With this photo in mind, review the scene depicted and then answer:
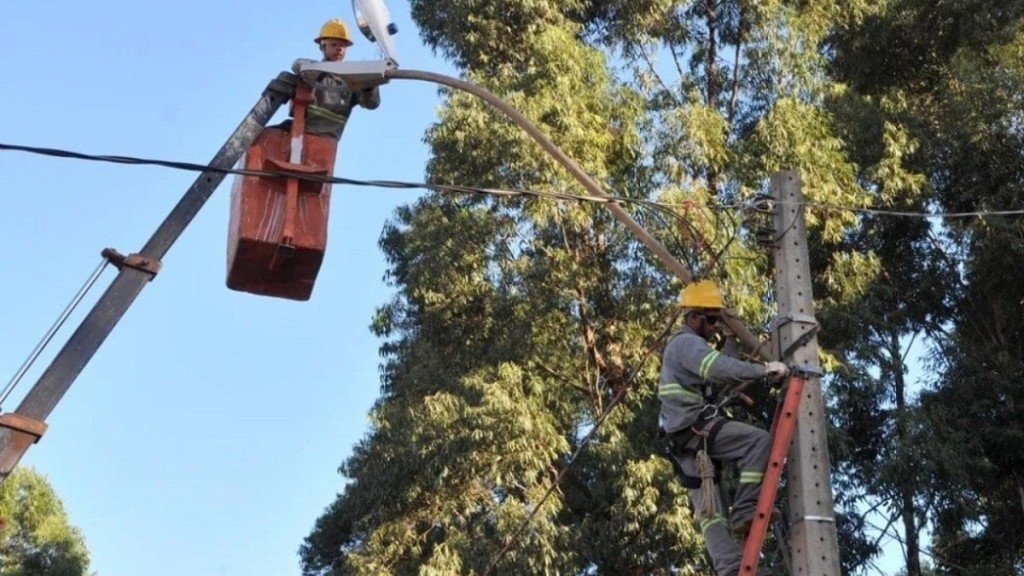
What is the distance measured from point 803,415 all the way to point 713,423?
396mm

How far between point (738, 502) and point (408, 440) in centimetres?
992

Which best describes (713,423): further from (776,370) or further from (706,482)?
(776,370)

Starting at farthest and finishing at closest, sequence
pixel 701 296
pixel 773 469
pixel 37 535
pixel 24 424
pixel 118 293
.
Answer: pixel 37 535, pixel 701 296, pixel 773 469, pixel 118 293, pixel 24 424

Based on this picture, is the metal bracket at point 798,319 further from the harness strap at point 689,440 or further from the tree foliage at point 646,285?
the tree foliage at point 646,285

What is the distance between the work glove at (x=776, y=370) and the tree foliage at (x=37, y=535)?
32.4 metres

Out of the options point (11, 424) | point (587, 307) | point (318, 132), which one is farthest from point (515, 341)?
point (11, 424)

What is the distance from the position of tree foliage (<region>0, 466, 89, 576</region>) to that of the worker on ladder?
31900 mm

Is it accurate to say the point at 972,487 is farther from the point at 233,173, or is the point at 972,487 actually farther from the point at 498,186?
the point at 233,173

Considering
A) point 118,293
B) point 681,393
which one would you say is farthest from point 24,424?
point 681,393

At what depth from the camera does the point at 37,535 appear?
36.9m

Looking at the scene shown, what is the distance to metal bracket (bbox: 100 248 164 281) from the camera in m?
5.93

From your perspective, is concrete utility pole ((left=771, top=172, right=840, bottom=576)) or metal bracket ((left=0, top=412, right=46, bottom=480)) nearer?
metal bracket ((left=0, top=412, right=46, bottom=480))

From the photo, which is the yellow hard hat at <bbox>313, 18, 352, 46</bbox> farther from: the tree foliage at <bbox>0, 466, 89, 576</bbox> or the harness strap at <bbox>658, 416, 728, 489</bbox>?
the tree foliage at <bbox>0, 466, 89, 576</bbox>

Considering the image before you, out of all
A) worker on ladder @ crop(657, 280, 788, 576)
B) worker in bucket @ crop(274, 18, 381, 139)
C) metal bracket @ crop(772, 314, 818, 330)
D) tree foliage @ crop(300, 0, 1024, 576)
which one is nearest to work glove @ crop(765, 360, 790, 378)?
worker on ladder @ crop(657, 280, 788, 576)
